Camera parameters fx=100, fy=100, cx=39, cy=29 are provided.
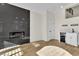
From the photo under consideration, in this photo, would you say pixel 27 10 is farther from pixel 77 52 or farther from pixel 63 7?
pixel 77 52

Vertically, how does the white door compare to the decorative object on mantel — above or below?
below

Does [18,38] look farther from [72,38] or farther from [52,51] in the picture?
[72,38]

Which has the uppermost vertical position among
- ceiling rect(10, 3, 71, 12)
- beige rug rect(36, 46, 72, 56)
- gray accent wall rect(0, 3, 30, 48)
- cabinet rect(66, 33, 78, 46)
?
ceiling rect(10, 3, 71, 12)

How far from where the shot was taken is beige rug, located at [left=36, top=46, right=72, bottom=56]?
130 centimetres

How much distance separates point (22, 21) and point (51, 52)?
1.91 ft

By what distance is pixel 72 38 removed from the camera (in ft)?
4.42

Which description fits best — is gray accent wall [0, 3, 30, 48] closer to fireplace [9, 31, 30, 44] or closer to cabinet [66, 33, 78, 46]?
fireplace [9, 31, 30, 44]

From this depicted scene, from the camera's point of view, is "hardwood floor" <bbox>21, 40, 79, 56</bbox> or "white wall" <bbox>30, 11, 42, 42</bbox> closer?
"hardwood floor" <bbox>21, 40, 79, 56</bbox>

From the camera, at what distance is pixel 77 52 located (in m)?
1.27

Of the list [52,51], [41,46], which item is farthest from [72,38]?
[41,46]

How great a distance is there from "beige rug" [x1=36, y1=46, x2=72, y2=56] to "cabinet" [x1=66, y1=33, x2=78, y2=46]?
0.15 m

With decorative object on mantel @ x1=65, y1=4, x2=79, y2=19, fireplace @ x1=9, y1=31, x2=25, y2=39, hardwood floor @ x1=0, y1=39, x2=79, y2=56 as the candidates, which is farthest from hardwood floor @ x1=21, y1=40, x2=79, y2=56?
decorative object on mantel @ x1=65, y1=4, x2=79, y2=19

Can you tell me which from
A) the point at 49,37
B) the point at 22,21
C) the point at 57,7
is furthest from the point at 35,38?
the point at 57,7

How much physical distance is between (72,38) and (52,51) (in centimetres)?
32
